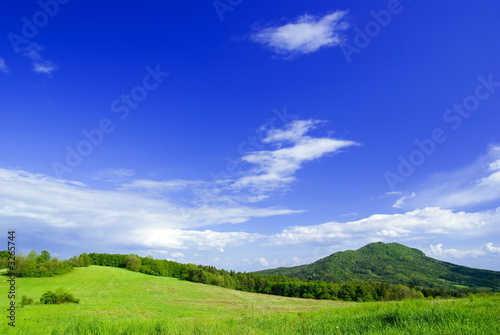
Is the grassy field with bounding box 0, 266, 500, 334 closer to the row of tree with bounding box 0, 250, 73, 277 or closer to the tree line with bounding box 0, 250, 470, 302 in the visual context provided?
the row of tree with bounding box 0, 250, 73, 277

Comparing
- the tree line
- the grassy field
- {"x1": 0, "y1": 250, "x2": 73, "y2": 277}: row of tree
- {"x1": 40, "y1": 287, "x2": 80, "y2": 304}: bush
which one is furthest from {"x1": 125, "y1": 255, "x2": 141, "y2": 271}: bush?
{"x1": 40, "y1": 287, "x2": 80, "y2": 304}: bush

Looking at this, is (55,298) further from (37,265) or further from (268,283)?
(268,283)

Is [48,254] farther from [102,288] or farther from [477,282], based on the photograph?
[477,282]

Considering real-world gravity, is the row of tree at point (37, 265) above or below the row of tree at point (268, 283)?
above

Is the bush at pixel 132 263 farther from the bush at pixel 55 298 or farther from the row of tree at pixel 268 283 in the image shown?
the bush at pixel 55 298

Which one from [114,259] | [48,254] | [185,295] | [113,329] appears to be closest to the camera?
[113,329]

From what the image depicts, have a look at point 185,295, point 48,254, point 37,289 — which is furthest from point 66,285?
point 185,295

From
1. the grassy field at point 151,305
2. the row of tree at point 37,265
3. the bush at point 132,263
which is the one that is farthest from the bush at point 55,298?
the bush at point 132,263

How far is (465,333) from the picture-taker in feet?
20.8

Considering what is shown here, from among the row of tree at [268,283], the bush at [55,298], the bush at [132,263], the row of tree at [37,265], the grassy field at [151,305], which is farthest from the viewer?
the bush at [132,263]

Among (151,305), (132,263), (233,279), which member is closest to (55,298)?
(151,305)

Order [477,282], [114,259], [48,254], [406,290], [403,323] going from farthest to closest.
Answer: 1. [477,282]
2. [114,259]
3. [48,254]
4. [406,290]
5. [403,323]

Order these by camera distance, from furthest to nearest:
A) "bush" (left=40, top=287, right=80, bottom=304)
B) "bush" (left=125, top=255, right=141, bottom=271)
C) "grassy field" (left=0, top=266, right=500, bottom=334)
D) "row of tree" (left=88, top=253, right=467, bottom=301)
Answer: "bush" (left=125, top=255, right=141, bottom=271)
"row of tree" (left=88, top=253, right=467, bottom=301)
"bush" (left=40, top=287, right=80, bottom=304)
"grassy field" (left=0, top=266, right=500, bottom=334)

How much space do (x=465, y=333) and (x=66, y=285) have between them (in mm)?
104424
